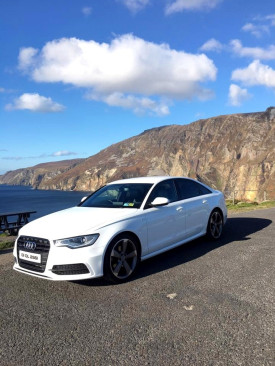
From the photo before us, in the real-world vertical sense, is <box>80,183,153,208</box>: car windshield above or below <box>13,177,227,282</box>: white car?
above

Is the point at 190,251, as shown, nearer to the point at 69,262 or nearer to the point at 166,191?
the point at 166,191

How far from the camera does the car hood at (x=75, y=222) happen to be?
13.8ft

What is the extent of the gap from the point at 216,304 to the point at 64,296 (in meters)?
1.95

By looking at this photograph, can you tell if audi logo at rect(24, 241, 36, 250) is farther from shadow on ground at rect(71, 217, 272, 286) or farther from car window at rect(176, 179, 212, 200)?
car window at rect(176, 179, 212, 200)

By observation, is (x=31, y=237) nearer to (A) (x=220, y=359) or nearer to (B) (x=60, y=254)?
(B) (x=60, y=254)

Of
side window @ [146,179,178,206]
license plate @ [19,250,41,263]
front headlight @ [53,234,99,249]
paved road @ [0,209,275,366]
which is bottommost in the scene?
Result: paved road @ [0,209,275,366]

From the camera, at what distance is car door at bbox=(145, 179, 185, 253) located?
498cm

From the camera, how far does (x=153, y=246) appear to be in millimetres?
4977

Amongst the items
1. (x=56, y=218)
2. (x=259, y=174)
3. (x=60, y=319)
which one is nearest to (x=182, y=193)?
(x=56, y=218)

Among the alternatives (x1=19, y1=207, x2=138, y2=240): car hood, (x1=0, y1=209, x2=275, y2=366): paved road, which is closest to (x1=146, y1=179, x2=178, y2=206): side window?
(x1=19, y1=207, x2=138, y2=240): car hood

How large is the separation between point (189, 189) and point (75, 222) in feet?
9.03

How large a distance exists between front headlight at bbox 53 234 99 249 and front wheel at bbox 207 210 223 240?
3.21m

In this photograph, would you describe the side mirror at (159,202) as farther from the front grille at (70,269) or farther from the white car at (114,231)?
the front grille at (70,269)

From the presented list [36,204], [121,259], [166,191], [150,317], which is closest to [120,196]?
[166,191]
